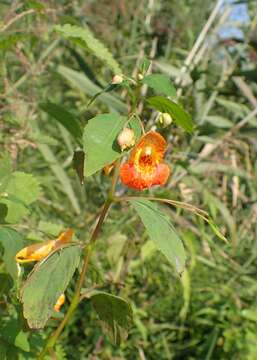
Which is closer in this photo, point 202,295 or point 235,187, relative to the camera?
point 202,295

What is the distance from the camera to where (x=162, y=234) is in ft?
3.47

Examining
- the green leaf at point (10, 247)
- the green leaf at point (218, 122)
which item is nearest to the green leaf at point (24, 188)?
the green leaf at point (10, 247)

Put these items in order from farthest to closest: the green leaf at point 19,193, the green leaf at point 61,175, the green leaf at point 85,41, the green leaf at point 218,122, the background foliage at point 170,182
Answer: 1. the green leaf at point 218,122
2. the green leaf at point 61,175
3. the background foliage at point 170,182
4. the green leaf at point 19,193
5. the green leaf at point 85,41

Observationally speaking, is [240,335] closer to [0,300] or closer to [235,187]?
[235,187]

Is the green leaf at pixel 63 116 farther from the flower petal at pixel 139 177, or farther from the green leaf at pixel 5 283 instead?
the green leaf at pixel 5 283

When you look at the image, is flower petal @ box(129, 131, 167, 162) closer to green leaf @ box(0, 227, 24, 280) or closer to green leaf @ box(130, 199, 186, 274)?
green leaf @ box(130, 199, 186, 274)

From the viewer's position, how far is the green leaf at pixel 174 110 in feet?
3.54

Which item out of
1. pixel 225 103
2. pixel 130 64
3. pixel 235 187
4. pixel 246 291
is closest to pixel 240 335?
pixel 246 291

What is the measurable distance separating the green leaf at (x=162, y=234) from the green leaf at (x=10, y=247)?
20cm

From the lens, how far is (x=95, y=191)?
279 cm

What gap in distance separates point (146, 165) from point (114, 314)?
0.80 feet

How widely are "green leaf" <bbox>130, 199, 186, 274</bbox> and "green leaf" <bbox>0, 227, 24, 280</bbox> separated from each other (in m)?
0.20

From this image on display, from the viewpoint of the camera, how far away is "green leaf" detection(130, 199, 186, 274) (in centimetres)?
104

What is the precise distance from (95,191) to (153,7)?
0.96 metres
